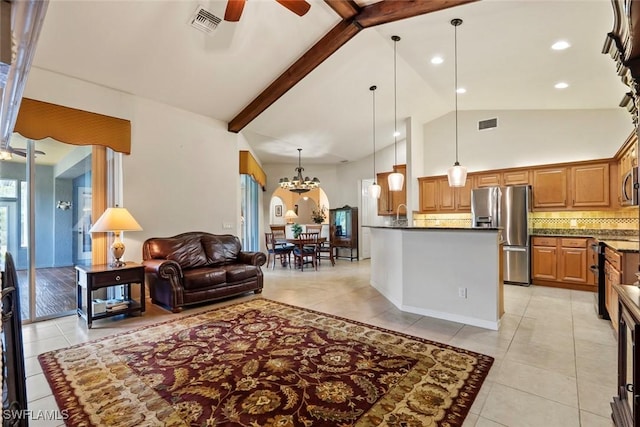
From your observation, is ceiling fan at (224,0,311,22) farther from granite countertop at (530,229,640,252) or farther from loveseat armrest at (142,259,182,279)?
granite countertop at (530,229,640,252)

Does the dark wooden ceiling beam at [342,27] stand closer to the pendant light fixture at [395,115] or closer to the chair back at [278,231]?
the pendant light fixture at [395,115]

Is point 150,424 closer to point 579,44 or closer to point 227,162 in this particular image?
point 227,162

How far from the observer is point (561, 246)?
5.24m

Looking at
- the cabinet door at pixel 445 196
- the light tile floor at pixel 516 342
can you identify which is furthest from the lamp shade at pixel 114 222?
the cabinet door at pixel 445 196

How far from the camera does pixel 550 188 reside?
5492 mm

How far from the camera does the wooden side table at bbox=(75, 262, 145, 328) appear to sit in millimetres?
3453

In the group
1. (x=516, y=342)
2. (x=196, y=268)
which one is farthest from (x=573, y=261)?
(x=196, y=268)

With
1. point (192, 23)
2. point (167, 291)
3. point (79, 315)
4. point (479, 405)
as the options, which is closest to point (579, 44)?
point (479, 405)

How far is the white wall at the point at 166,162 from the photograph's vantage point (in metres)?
3.97

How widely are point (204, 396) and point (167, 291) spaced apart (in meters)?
2.34

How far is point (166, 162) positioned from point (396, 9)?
3.83 metres

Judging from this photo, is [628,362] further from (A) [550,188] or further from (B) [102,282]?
(A) [550,188]

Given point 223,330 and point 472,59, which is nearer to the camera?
point 223,330

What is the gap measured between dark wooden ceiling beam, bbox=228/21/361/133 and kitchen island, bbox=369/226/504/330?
2.59 m
